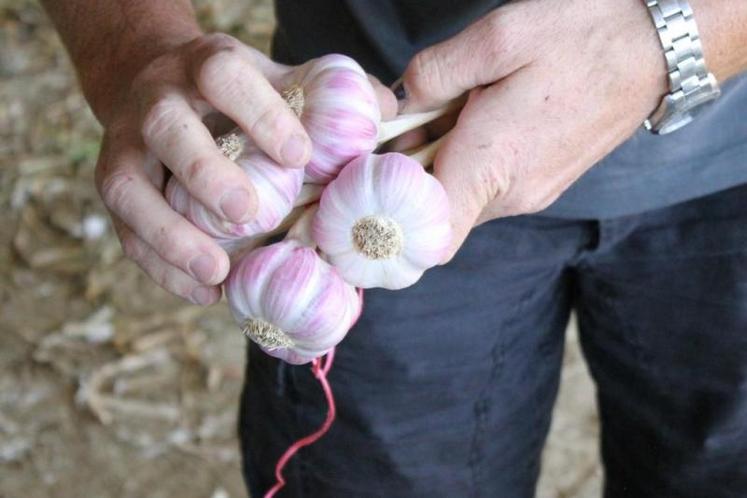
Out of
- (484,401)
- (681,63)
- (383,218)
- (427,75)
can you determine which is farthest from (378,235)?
(484,401)

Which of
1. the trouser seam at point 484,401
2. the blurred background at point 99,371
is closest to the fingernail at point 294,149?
the trouser seam at point 484,401

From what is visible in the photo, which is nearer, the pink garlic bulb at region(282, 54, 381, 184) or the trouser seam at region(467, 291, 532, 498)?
the pink garlic bulb at region(282, 54, 381, 184)

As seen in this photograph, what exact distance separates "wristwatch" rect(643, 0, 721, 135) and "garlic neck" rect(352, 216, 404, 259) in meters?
0.21

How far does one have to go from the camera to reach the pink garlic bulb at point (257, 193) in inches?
Result: 24.0

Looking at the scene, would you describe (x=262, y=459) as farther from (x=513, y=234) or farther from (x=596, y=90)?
(x=596, y=90)

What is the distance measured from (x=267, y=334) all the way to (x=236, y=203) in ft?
0.30

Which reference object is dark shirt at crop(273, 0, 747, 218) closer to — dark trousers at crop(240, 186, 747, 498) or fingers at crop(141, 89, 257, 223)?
dark trousers at crop(240, 186, 747, 498)

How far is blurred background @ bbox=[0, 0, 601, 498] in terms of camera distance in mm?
1514

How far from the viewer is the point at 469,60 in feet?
2.12

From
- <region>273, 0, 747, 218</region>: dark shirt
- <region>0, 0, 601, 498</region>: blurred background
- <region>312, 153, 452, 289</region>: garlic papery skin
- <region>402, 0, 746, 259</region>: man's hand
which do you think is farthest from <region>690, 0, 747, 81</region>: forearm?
<region>0, 0, 601, 498</region>: blurred background

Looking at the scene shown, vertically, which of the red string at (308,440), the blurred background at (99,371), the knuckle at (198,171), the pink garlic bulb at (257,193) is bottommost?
the blurred background at (99,371)

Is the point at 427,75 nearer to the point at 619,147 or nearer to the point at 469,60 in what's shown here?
the point at 469,60

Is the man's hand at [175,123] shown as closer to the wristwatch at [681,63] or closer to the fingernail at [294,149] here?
the fingernail at [294,149]

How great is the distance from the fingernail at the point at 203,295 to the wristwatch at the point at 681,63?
1.02ft
